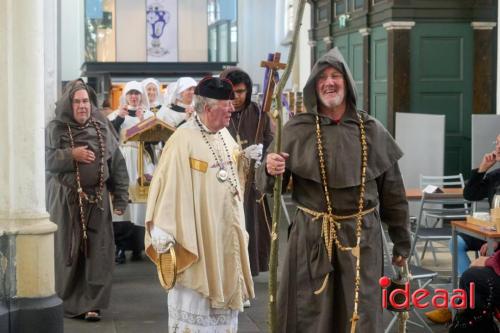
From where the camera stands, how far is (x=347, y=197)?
5273 millimetres

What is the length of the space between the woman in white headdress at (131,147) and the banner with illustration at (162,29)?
66.3 ft

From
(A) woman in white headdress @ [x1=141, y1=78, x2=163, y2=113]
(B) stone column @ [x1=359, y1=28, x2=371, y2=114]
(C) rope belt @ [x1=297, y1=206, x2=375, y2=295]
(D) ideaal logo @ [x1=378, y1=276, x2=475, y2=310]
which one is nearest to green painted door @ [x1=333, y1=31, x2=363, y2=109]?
(B) stone column @ [x1=359, y1=28, x2=371, y2=114]

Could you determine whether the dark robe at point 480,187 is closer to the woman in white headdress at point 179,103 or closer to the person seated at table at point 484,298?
the person seated at table at point 484,298

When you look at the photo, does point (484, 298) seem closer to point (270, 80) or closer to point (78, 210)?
point (270, 80)

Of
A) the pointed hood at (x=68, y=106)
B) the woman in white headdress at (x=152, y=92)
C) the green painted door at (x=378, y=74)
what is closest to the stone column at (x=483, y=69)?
the green painted door at (x=378, y=74)

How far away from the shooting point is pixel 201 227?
606 cm

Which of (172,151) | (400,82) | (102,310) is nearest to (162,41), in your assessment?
(400,82)

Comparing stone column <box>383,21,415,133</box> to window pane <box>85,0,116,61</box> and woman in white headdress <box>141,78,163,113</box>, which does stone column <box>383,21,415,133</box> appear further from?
window pane <box>85,0,116,61</box>

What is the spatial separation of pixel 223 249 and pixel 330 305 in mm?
1077

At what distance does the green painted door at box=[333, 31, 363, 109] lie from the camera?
16.1 m

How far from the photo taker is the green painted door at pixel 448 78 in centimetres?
1403

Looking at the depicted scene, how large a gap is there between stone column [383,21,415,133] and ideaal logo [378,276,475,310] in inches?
265

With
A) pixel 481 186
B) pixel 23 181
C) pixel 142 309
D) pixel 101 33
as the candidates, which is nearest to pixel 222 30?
pixel 101 33

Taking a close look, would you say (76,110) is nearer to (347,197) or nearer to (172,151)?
(172,151)
